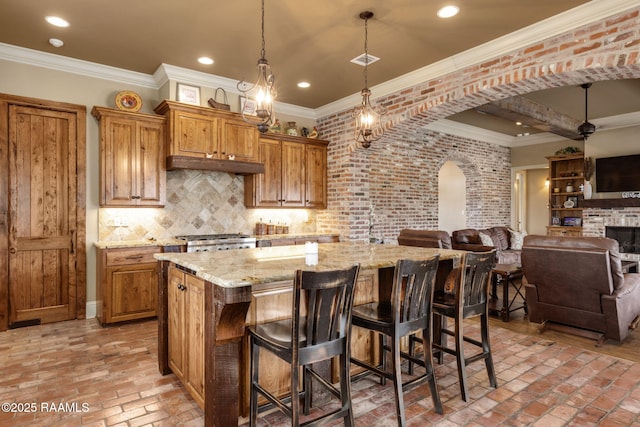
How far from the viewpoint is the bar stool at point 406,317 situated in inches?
84.4

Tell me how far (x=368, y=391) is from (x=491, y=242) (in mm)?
4827

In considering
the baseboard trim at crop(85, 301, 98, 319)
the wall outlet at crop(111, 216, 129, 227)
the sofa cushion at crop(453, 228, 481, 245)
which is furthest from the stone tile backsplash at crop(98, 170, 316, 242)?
the sofa cushion at crop(453, 228, 481, 245)

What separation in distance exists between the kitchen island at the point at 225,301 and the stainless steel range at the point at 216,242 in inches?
63.0

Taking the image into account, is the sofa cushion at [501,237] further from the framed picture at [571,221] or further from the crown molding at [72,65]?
the crown molding at [72,65]

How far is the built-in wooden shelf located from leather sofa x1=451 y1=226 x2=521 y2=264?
1.54 m

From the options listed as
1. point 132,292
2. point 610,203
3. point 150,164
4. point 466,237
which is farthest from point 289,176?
point 610,203

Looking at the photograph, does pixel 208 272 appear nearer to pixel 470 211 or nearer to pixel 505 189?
Result: pixel 470 211

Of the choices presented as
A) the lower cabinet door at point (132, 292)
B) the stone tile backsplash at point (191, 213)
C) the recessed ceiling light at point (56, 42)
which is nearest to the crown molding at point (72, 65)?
the recessed ceiling light at point (56, 42)

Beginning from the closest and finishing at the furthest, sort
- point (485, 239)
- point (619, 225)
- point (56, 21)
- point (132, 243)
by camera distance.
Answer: point (56, 21) < point (132, 243) < point (485, 239) < point (619, 225)

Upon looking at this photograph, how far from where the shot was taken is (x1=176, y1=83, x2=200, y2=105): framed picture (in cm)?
462

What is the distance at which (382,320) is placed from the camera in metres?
2.27

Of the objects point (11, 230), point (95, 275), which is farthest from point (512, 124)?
point (11, 230)

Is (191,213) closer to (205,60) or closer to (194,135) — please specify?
(194,135)

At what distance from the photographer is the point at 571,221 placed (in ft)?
27.2
